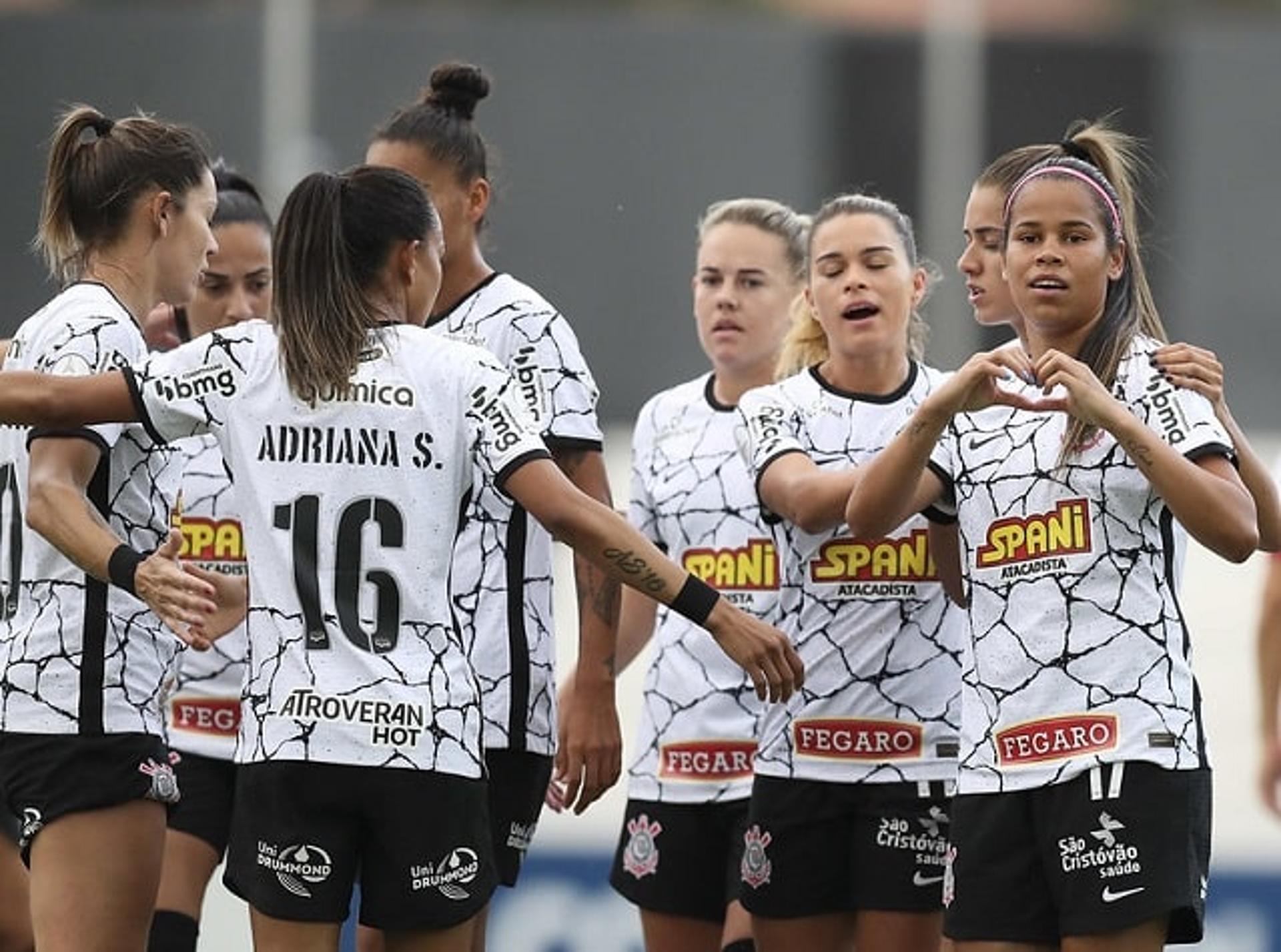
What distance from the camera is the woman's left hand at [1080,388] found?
4574 mm

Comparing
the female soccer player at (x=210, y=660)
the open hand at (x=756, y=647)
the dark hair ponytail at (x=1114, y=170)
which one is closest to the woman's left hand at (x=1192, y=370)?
the dark hair ponytail at (x=1114, y=170)

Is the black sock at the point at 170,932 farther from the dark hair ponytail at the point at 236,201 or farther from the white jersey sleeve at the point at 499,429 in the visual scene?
the white jersey sleeve at the point at 499,429

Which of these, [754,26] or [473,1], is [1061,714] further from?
[473,1]

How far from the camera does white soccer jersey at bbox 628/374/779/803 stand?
6.34 meters

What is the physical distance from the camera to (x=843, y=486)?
5.40 m

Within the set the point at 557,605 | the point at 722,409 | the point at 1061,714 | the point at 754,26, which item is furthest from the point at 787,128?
the point at 1061,714

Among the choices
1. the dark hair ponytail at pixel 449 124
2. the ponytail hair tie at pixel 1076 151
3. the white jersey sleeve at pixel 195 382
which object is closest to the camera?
the white jersey sleeve at pixel 195 382

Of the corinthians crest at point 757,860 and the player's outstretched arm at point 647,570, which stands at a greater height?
the player's outstretched arm at point 647,570

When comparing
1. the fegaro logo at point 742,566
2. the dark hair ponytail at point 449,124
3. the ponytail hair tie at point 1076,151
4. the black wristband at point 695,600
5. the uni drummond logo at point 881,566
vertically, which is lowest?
the black wristband at point 695,600

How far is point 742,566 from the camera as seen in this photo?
6.36 meters

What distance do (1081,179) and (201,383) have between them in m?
1.73

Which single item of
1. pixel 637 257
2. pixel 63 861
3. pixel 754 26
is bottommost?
pixel 63 861

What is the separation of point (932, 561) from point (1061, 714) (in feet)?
3.35

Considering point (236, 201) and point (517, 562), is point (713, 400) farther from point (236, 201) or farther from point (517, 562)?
point (236, 201)
